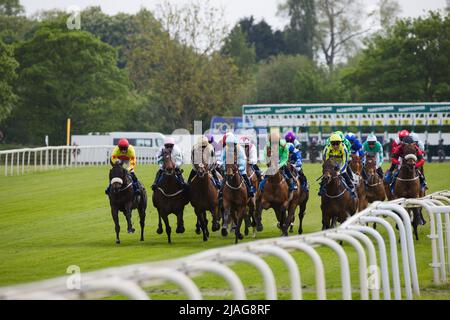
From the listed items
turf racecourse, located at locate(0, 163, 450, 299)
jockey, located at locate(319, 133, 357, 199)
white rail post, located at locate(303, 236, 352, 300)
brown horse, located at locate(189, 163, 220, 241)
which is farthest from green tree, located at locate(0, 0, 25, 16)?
white rail post, located at locate(303, 236, 352, 300)

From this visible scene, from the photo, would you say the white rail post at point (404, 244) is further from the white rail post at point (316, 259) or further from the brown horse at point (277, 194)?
the brown horse at point (277, 194)

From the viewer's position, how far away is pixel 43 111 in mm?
62344

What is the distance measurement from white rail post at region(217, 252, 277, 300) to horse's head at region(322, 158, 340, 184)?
34.8ft

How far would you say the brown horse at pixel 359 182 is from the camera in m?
19.3

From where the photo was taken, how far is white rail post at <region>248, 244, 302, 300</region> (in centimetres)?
643

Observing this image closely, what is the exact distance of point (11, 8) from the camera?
268ft

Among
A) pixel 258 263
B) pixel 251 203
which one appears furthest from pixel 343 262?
A: pixel 251 203

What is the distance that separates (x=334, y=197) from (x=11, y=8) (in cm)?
6867

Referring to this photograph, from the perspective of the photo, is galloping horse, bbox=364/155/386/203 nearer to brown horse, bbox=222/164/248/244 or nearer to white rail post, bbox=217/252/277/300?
brown horse, bbox=222/164/248/244

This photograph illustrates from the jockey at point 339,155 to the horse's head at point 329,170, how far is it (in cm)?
24

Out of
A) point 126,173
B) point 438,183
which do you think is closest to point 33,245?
point 126,173

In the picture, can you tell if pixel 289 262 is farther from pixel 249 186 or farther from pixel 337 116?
pixel 337 116

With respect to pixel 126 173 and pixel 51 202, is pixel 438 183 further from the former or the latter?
pixel 126 173
